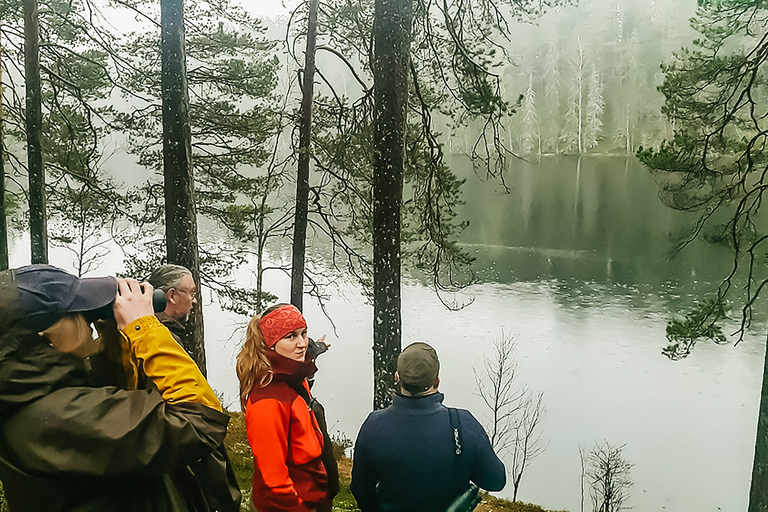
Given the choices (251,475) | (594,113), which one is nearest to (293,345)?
(251,475)

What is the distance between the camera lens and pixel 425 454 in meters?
1.74

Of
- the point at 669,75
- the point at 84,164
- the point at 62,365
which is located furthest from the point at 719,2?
the point at 84,164

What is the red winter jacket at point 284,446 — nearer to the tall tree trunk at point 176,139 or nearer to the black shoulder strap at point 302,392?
the black shoulder strap at point 302,392

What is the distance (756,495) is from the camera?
419 cm

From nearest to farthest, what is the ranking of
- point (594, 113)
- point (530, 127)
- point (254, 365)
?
point (254, 365) < point (530, 127) < point (594, 113)

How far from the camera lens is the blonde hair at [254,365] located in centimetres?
186

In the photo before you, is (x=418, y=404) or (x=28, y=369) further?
(x=418, y=404)

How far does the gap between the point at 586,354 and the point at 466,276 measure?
12.1 ft

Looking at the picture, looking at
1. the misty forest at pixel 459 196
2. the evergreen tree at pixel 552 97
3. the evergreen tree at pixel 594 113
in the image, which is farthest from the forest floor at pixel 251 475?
the evergreen tree at pixel 594 113

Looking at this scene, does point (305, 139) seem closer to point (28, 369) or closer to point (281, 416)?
point (281, 416)

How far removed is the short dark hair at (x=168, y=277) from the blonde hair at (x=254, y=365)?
0.40 metres

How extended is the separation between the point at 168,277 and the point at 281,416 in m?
0.73

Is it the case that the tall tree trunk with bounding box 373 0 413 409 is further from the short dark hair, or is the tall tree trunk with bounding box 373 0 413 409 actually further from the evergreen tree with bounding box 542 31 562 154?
the evergreen tree with bounding box 542 31 562 154

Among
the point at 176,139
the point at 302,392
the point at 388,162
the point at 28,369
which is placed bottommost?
the point at 302,392
